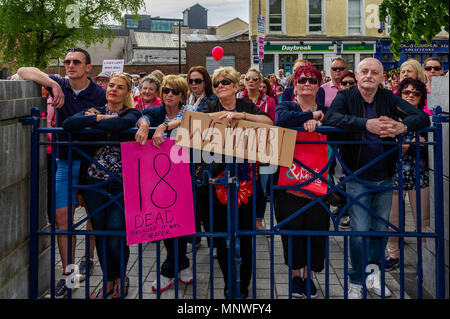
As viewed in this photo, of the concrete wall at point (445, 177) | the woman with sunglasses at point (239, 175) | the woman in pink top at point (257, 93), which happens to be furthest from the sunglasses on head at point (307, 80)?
the woman in pink top at point (257, 93)

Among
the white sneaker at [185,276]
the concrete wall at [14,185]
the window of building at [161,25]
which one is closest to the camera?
the concrete wall at [14,185]

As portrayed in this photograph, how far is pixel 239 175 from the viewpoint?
3648 mm

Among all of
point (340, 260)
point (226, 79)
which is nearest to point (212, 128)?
point (226, 79)

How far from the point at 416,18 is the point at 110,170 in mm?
3101

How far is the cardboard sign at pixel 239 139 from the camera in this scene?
3268mm

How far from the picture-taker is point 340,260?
15.5 feet

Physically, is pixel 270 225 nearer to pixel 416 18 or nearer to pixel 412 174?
pixel 412 174

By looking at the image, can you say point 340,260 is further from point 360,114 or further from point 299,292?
point 360,114

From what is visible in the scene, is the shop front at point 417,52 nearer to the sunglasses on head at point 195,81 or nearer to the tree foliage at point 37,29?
the tree foliage at point 37,29

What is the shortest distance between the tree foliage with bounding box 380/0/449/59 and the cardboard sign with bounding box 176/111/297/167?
161cm

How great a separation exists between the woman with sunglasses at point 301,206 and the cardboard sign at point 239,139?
235mm

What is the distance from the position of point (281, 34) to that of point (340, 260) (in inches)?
993

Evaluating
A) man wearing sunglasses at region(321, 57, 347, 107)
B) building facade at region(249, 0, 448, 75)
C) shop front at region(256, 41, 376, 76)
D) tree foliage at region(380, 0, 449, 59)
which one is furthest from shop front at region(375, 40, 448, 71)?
tree foliage at region(380, 0, 449, 59)

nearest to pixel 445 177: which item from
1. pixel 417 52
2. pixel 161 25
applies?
pixel 417 52
